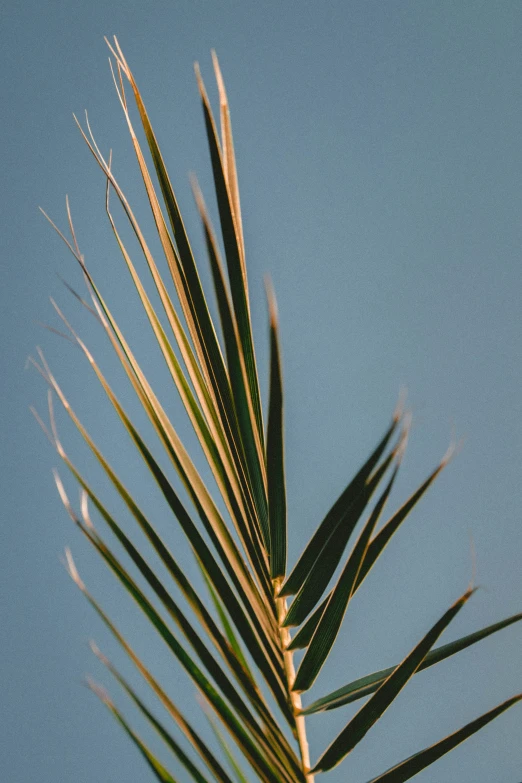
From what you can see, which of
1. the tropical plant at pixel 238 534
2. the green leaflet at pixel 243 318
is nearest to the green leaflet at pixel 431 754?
the tropical plant at pixel 238 534

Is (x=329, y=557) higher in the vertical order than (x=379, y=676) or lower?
higher

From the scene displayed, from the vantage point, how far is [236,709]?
28.1 inches

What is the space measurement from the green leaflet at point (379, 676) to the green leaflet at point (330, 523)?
0.13 m

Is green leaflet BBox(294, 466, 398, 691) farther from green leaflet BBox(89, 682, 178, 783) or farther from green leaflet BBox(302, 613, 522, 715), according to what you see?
green leaflet BBox(89, 682, 178, 783)

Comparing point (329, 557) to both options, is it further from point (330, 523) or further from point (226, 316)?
point (226, 316)

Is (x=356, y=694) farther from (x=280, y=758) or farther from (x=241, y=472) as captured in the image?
(x=241, y=472)

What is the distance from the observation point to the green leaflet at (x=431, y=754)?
755 mm

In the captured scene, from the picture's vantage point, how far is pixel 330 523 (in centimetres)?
82

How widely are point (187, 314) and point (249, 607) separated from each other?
0.34 m

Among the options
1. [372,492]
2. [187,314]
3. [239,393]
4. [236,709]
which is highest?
[187,314]

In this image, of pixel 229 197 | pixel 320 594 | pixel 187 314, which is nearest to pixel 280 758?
pixel 320 594

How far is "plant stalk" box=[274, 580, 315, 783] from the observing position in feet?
2.60

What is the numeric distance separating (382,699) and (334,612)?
10 cm

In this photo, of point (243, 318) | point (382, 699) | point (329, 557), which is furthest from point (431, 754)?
point (243, 318)
